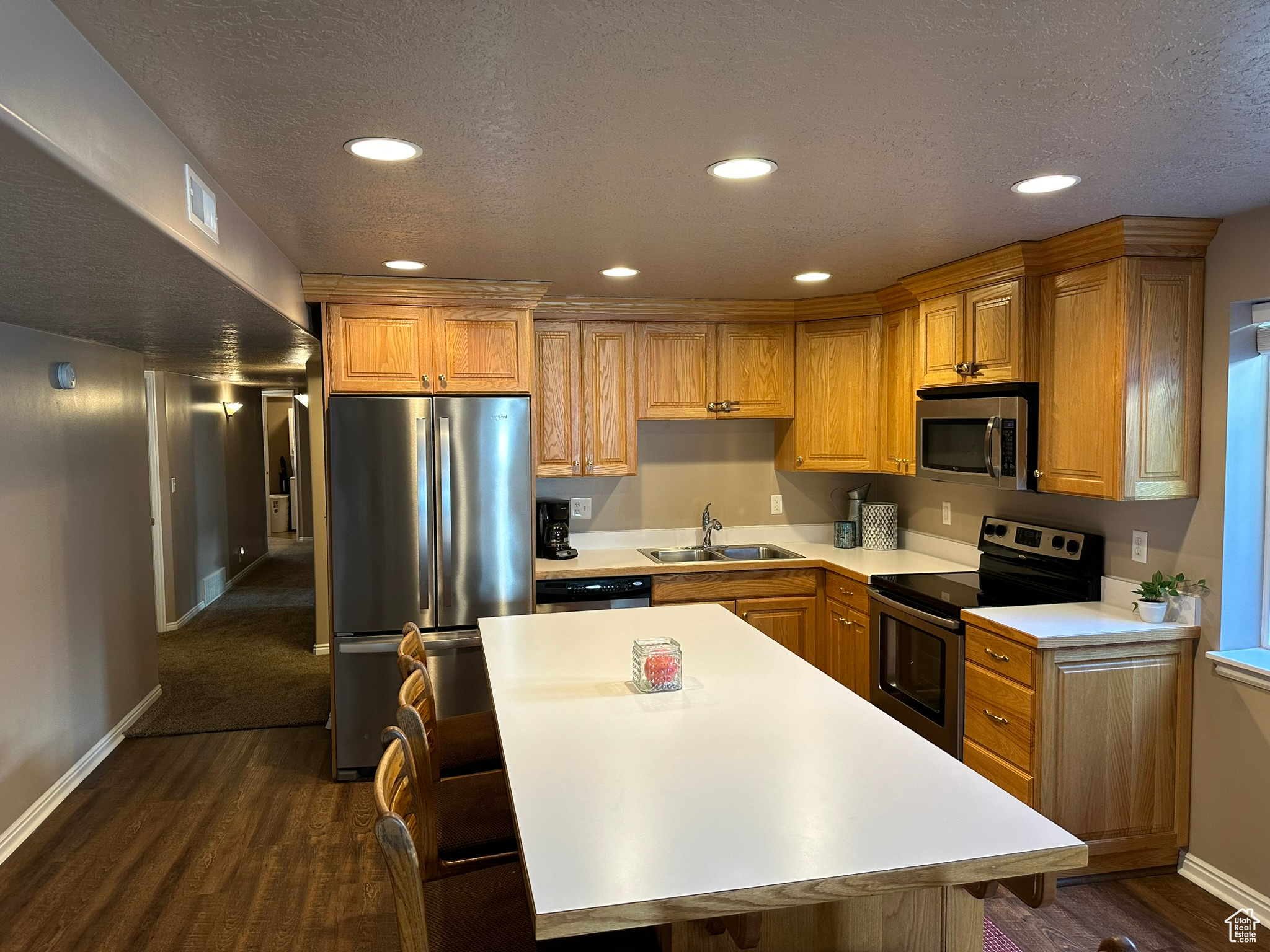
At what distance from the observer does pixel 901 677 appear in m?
3.71

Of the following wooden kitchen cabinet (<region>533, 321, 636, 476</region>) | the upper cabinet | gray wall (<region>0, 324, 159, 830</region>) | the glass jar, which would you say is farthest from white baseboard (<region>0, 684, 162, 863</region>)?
the upper cabinet

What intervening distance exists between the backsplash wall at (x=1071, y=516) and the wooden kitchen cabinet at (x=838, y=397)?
40 centimetres

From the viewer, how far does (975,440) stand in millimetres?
3576

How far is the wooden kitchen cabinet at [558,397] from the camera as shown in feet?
14.5

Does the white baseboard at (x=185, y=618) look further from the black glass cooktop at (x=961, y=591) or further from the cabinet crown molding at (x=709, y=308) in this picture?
the black glass cooktop at (x=961, y=591)

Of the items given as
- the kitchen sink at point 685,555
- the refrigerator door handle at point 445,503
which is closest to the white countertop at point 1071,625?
the kitchen sink at point 685,555

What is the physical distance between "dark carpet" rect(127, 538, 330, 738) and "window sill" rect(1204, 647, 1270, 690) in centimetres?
423

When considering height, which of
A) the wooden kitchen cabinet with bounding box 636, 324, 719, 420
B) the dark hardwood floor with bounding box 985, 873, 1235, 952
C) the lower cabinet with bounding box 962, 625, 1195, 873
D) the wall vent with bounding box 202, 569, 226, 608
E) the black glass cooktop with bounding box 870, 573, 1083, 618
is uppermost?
the wooden kitchen cabinet with bounding box 636, 324, 719, 420

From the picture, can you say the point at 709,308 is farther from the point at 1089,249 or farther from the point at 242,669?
the point at 242,669

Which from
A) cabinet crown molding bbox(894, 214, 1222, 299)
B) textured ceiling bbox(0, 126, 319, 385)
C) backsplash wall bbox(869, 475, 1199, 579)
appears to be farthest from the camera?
backsplash wall bbox(869, 475, 1199, 579)

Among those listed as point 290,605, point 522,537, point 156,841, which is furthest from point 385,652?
point 290,605

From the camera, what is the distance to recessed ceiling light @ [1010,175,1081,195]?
7.73ft

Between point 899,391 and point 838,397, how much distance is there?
383 millimetres

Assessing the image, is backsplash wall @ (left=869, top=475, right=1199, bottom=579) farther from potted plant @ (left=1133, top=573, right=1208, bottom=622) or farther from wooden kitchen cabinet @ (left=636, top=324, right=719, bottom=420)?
wooden kitchen cabinet @ (left=636, top=324, right=719, bottom=420)
